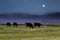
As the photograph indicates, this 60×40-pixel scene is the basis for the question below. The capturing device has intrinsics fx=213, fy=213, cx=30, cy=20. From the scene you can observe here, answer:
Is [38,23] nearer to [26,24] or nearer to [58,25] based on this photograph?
[26,24]

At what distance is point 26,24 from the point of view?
50.5 m

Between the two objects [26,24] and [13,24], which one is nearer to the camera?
[26,24]

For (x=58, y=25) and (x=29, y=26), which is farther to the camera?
(x=58, y=25)

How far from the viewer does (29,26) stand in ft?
163

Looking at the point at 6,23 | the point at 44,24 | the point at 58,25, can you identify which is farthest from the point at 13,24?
the point at 58,25

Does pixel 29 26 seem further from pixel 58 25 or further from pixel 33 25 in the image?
pixel 58 25

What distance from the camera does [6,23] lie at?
57.1 meters

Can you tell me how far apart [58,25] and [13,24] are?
499 inches

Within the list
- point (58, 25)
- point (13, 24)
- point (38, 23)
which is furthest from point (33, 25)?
point (58, 25)

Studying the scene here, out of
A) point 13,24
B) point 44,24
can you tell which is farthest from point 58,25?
point 13,24

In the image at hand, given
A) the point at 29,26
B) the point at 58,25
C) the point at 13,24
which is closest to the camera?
the point at 29,26

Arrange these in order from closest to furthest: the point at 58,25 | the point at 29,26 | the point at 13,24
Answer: the point at 29,26 → the point at 13,24 → the point at 58,25

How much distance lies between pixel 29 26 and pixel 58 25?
462 inches

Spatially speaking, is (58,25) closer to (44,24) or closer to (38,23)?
(44,24)
